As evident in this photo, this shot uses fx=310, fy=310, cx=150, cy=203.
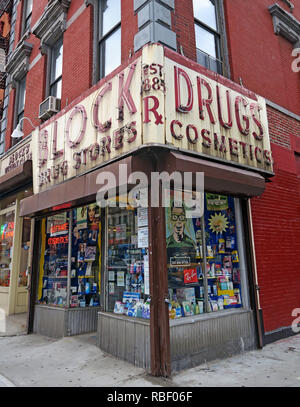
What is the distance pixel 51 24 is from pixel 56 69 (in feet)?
4.21

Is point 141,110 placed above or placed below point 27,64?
below

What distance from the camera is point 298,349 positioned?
19.3ft

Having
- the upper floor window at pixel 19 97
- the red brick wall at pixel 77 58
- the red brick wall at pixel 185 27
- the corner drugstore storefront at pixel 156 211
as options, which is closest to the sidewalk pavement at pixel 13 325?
the corner drugstore storefront at pixel 156 211

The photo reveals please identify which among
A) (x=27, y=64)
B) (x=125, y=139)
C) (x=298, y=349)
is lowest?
(x=298, y=349)

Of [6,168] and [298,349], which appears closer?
[298,349]

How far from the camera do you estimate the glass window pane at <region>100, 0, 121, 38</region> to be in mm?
7301

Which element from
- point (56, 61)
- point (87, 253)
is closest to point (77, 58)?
point (56, 61)

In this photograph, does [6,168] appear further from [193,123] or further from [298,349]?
[298,349]

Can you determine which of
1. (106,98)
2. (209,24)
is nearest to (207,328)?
(106,98)

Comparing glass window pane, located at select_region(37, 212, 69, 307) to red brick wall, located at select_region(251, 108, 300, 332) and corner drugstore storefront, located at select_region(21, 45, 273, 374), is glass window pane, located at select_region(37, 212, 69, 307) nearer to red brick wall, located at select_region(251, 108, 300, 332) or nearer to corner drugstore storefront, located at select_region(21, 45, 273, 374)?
corner drugstore storefront, located at select_region(21, 45, 273, 374)

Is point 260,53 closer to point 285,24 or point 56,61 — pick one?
point 285,24

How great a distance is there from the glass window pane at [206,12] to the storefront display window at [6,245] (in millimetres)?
8272

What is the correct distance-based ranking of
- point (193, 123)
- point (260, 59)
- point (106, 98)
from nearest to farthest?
point (193, 123) → point (106, 98) → point (260, 59)

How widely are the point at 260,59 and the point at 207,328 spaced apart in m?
6.75
